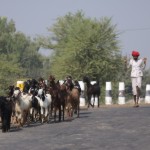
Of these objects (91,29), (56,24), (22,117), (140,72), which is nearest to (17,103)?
(22,117)

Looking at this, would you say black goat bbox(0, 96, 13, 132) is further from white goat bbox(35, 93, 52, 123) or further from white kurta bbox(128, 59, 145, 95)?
white kurta bbox(128, 59, 145, 95)

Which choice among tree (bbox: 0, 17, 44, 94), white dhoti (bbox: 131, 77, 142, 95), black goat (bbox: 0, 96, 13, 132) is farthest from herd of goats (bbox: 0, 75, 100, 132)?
tree (bbox: 0, 17, 44, 94)

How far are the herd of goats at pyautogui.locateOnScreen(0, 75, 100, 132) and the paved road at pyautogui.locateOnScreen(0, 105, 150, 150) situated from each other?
442 mm

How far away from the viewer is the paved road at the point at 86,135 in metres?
13.6

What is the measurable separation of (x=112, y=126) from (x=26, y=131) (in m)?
2.35

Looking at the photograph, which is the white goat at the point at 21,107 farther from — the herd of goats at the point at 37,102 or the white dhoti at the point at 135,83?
the white dhoti at the point at 135,83

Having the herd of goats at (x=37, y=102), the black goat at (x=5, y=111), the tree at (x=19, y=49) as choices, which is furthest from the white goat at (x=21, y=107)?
the tree at (x=19, y=49)

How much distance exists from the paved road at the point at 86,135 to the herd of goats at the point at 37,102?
0.44m

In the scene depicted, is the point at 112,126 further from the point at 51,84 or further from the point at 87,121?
the point at 51,84

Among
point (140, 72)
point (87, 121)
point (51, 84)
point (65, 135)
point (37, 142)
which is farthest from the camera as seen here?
point (140, 72)

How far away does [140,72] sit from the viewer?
2516 centimetres

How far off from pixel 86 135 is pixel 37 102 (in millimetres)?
5563

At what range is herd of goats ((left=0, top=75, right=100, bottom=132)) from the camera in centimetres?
1889

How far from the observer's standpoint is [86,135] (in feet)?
51.2
